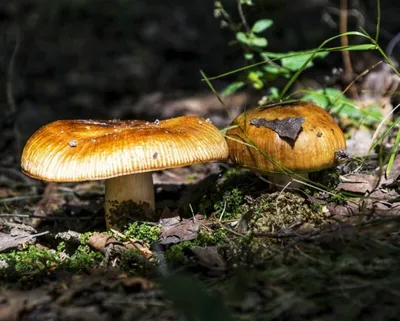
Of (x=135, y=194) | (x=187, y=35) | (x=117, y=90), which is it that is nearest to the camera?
(x=135, y=194)

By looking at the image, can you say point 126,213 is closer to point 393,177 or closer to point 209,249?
point 209,249

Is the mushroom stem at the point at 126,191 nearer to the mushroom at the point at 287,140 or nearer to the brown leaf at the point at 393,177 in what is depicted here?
the mushroom at the point at 287,140

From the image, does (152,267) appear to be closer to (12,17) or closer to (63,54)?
(63,54)

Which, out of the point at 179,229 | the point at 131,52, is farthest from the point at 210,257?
the point at 131,52

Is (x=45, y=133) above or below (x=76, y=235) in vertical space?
above

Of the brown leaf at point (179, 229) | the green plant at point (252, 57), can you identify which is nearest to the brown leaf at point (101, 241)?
the brown leaf at point (179, 229)

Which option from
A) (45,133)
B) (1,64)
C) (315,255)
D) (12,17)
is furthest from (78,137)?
(12,17)
